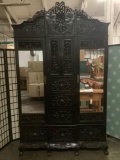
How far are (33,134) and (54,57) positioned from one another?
1.40 metres

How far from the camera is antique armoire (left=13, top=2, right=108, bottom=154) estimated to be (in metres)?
2.54

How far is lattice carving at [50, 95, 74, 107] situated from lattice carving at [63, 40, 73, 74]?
422 mm

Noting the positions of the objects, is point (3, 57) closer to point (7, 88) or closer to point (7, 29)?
point (7, 88)

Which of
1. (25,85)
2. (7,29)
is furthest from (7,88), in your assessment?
(7,29)

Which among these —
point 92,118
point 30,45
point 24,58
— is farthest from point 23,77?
point 92,118

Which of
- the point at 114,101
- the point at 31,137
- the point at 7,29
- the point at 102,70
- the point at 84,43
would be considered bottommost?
the point at 31,137

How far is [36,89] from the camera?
2814 millimetres

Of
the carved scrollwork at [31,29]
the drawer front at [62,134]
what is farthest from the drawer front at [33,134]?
the carved scrollwork at [31,29]

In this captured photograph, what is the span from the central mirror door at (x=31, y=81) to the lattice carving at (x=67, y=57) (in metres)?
0.39

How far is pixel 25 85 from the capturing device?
2793 mm

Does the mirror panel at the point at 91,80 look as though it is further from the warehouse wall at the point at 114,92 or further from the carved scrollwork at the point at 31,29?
the carved scrollwork at the point at 31,29

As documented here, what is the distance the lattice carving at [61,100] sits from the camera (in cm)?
273

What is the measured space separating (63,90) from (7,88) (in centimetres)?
108

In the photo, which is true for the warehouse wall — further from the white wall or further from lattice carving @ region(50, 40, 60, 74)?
the white wall
